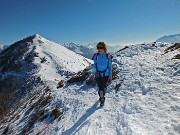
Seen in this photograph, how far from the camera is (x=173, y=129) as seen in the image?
26.6 ft

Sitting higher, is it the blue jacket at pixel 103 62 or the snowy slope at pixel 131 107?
the blue jacket at pixel 103 62

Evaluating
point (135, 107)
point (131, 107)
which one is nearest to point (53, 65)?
point (131, 107)

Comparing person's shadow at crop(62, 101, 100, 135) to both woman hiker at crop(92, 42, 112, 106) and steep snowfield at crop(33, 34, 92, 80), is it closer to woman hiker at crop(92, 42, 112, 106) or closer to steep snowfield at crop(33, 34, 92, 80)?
woman hiker at crop(92, 42, 112, 106)

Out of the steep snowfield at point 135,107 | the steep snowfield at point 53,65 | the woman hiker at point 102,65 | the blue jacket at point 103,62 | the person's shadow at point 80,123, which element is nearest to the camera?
the steep snowfield at point 135,107

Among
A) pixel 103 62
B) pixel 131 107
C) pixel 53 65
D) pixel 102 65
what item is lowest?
pixel 131 107

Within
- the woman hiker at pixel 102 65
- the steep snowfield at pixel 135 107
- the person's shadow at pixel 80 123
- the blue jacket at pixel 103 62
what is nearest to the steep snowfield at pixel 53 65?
the steep snowfield at pixel 135 107

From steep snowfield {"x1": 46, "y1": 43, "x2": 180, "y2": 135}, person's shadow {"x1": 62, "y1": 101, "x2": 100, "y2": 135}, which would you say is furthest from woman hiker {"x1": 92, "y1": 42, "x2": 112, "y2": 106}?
steep snowfield {"x1": 46, "y1": 43, "x2": 180, "y2": 135}

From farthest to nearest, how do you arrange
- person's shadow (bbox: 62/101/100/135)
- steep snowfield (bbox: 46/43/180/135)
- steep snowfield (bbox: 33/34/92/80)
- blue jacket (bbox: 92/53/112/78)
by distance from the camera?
steep snowfield (bbox: 33/34/92/80)
blue jacket (bbox: 92/53/112/78)
person's shadow (bbox: 62/101/100/135)
steep snowfield (bbox: 46/43/180/135)

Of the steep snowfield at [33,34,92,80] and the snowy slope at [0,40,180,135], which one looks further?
the steep snowfield at [33,34,92,80]

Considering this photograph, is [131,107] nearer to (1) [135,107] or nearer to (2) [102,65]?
(1) [135,107]

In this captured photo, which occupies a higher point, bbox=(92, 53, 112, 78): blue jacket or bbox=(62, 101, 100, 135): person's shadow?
bbox=(92, 53, 112, 78): blue jacket

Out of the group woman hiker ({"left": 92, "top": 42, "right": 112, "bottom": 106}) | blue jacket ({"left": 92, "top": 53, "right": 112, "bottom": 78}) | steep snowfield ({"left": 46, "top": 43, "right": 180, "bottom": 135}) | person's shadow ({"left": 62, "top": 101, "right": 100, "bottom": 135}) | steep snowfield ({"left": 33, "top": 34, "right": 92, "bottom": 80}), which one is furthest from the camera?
steep snowfield ({"left": 33, "top": 34, "right": 92, "bottom": 80})

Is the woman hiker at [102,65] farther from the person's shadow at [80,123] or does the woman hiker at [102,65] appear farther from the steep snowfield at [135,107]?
the steep snowfield at [135,107]

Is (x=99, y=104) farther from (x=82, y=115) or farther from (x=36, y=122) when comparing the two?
(x=36, y=122)
